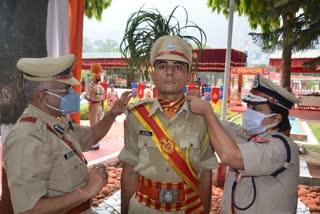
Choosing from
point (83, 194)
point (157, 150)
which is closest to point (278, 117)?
point (157, 150)

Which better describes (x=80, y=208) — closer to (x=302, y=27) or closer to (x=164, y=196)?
(x=164, y=196)

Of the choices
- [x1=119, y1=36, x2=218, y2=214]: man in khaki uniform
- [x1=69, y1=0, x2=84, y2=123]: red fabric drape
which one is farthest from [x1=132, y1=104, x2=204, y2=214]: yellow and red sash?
[x1=69, y1=0, x2=84, y2=123]: red fabric drape

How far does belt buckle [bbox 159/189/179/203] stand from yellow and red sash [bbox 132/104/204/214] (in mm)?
80

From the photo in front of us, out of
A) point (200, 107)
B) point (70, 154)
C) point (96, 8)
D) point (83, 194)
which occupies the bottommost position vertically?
point (83, 194)

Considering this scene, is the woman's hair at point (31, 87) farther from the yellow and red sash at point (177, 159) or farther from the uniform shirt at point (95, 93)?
the uniform shirt at point (95, 93)

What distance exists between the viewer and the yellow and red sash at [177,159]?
2186mm

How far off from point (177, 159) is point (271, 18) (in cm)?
871

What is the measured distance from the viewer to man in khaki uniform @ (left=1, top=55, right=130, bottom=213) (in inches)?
63.9

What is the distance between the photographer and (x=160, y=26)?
356 cm

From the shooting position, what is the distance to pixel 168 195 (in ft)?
7.07

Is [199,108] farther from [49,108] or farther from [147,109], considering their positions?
[49,108]

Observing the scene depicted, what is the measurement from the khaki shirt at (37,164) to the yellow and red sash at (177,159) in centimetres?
54

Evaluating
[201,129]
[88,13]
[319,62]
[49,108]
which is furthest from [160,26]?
[88,13]

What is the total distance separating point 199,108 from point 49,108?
932 millimetres
